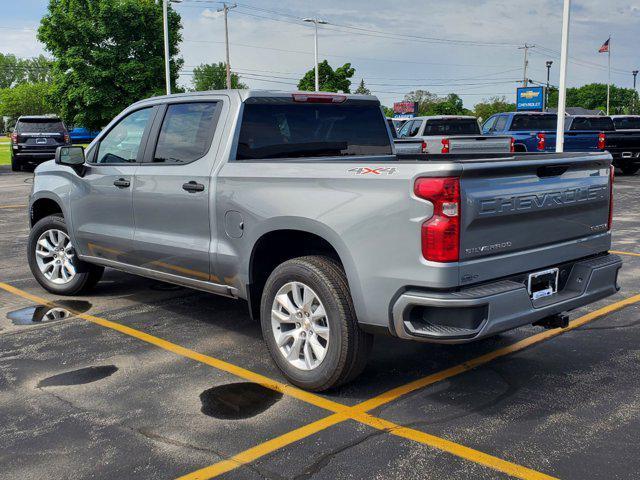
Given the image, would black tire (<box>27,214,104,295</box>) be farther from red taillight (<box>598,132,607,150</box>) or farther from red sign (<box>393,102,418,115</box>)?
red sign (<box>393,102,418,115</box>)

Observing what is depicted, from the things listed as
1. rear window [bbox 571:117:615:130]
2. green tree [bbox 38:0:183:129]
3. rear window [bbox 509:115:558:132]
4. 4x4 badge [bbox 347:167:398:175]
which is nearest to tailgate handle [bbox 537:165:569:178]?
4x4 badge [bbox 347:167:398:175]

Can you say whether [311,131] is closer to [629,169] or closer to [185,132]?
[185,132]

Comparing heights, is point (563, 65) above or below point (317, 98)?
above

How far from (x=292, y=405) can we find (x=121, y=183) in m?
2.65

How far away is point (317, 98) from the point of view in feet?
17.6

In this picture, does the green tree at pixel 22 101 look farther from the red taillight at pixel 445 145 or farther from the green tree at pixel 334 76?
the red taillight at pixel 445 145

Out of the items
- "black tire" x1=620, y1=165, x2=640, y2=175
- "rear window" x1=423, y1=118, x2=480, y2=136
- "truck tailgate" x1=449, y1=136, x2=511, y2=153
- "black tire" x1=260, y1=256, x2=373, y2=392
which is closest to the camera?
"black tire" x1=260, y1=256, x2=373, y2=392

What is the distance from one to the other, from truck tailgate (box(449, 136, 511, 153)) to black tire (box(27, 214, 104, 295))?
973 cm

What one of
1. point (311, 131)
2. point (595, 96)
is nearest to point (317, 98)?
point (311, 131)

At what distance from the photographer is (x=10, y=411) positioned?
4113mm

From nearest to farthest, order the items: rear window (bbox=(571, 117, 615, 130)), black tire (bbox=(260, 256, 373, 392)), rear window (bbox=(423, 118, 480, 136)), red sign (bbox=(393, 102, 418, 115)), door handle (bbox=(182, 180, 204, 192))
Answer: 1. black tire (bbox=(260, 256, 373, 392))
2. door handle (bbox=(182, 180, 204, 192))
3. rear window (bbox=(423, 118, 480, 136))
4. rear window (bbox=(571, 117, 615, 130))
5. red sign (bbox=(393, 102, 418, 115))

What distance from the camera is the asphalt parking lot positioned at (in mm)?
3432

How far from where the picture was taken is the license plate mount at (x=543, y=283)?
410 centimetres

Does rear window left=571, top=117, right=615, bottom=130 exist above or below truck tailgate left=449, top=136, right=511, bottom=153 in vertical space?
above
